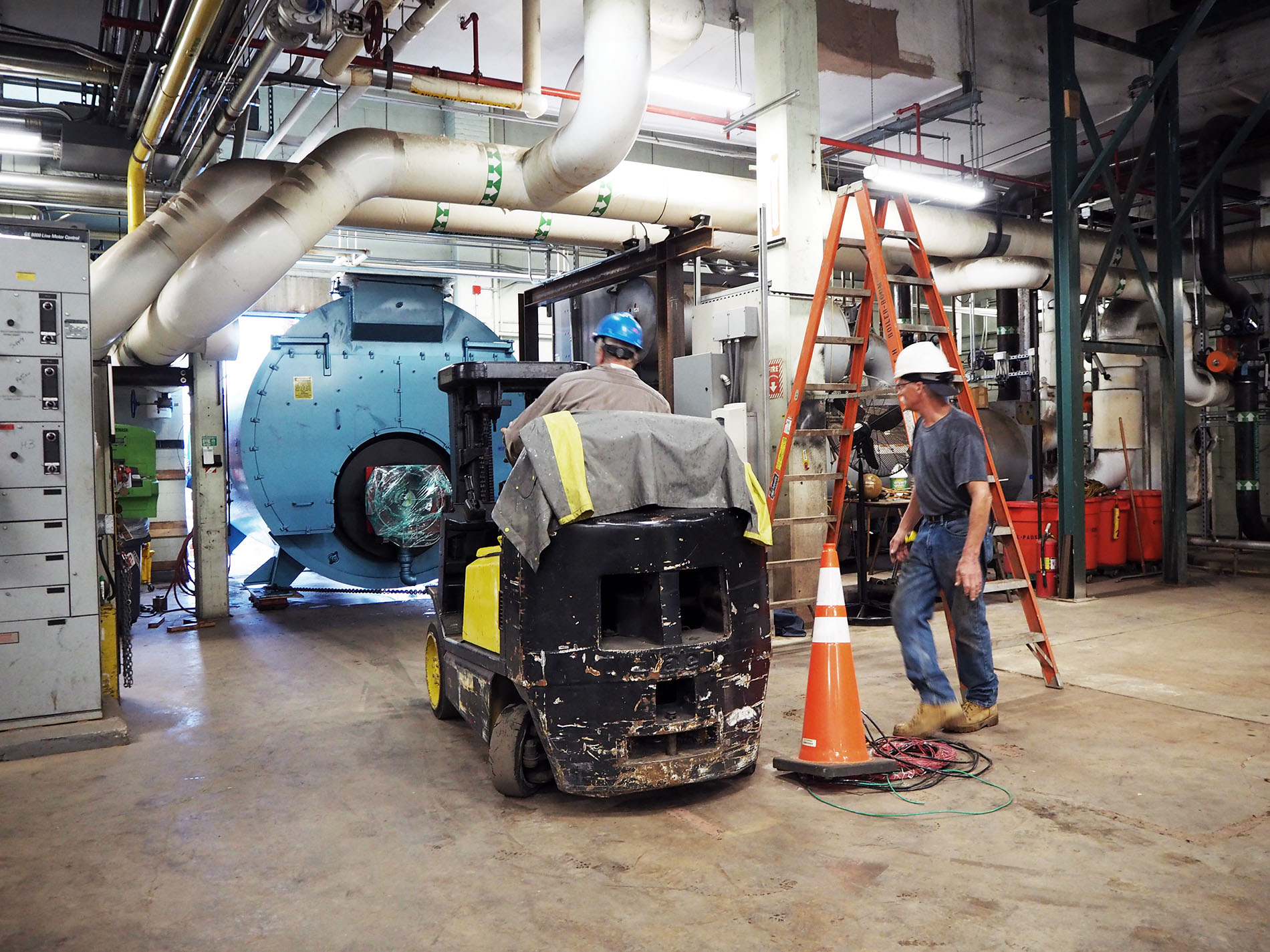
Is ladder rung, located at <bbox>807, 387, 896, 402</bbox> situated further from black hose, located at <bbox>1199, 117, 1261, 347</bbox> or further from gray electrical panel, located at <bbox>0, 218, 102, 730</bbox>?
black hose, located at <bbox>1199, 117, 1261, 347</bbox>

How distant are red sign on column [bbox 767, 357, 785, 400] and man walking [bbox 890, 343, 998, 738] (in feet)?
8.36

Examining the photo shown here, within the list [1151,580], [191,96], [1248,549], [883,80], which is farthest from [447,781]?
[1248,549]

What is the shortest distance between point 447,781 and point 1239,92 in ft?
35.1

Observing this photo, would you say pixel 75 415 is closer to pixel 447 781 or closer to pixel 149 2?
pixel 447 781

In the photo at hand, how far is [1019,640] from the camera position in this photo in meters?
4.73

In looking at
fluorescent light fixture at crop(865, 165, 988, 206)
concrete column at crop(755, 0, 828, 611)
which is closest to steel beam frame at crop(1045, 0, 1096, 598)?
fluorescent light fixture at crop(865, 165, 988, 206)

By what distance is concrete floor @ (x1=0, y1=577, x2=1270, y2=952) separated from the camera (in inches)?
98.0

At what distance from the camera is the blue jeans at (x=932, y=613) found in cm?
400

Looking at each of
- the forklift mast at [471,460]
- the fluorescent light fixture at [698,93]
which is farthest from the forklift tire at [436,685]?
the fluorescent light fixture at [698,93]

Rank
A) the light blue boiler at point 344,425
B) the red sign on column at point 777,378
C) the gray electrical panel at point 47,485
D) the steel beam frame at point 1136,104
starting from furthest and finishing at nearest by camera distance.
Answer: the light blue boiler at point 344,425 < the steel beam frame at point 1136,104 < the red sign on column at point 777,378 < the gray electrical panel at point 47,485

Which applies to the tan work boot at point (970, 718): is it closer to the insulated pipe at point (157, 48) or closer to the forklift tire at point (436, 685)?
the forklift tire at point (436, 685)

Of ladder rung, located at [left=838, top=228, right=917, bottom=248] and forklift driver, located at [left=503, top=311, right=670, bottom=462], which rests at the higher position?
ladder rung, located at [left=838, top=228, right=917, bottom=248]

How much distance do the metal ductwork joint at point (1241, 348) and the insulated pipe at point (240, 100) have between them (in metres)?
9.82

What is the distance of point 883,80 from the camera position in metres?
9.55
